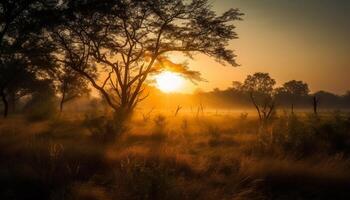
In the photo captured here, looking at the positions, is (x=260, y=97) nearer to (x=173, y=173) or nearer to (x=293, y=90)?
(x=293, y=90)

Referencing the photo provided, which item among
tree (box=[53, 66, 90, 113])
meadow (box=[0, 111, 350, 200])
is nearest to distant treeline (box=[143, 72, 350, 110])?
tree (box=[53, 66, 90, 113])

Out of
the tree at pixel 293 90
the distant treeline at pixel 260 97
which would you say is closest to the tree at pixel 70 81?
the distant treeline at pixel 260 97

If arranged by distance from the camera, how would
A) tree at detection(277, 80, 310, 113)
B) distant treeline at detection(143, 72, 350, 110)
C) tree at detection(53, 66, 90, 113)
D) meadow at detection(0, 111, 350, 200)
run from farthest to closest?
tree at detection(277, 80, 310, 113)
distant treeline at detection(143, 72, 350, 110)
tree at detection(53, 66, 90, 113)
meadow at detection(0, 111, 350, 200)

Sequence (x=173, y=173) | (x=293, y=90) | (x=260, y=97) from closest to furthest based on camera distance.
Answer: (x=173, y=173) → (x=260, y=97) → (x=293, y=90)

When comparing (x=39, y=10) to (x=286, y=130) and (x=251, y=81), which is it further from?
(x=251, y=81)

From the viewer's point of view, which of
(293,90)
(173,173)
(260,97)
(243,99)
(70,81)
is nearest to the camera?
(173,173)

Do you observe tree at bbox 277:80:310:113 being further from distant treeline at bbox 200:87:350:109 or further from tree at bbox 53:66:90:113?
tree at bbox 53:66:90:113

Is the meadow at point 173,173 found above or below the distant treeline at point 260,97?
below

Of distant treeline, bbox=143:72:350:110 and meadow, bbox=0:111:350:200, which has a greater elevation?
distant treeline, bbox=143:72:350:110

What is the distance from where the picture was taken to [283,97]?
108m

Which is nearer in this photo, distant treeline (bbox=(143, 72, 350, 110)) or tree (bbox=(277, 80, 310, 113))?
distant treeline (bbox=(143, 72, 350, 110))

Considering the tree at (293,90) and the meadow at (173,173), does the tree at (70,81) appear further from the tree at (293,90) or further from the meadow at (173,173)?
the tree at (293,90)

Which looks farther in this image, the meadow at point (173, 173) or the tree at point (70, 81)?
the tree at point (70, 81)

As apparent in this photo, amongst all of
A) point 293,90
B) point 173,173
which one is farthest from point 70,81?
point 293,90
